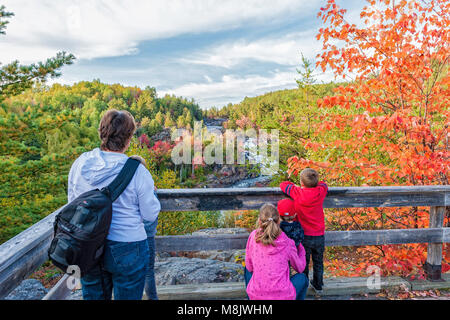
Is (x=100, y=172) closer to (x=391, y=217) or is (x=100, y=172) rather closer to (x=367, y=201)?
(x=367, y=201)

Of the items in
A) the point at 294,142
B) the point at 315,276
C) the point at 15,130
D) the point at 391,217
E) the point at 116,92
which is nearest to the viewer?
the point at 315,276

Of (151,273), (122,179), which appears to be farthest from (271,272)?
(122,179)

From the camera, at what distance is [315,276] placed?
116 inches

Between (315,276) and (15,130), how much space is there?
11747 millimetres

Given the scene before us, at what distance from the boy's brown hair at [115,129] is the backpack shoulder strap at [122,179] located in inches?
5.4

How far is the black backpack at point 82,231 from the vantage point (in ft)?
5.31

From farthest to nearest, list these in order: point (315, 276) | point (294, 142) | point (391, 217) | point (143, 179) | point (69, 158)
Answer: point (69, 158), point (294, 142), point (391, 217), point (315, 276), point (143, 179)

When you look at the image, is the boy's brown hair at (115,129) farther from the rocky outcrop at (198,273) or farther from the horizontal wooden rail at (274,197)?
the rocky outcrop at (198,273)

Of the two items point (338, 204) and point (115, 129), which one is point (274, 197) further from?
point (115, 129)

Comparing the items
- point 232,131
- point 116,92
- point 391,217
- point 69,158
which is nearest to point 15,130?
point 69,158

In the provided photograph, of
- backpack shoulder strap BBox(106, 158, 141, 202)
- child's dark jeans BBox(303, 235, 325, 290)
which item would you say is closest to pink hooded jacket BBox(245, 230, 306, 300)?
child's dark jeans BBox(303, 235, 325, 290)

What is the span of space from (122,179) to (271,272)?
1.28 m

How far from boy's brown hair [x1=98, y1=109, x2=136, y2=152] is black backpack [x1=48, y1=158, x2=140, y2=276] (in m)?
0.32

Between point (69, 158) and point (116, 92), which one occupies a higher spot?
point (116, 92)
